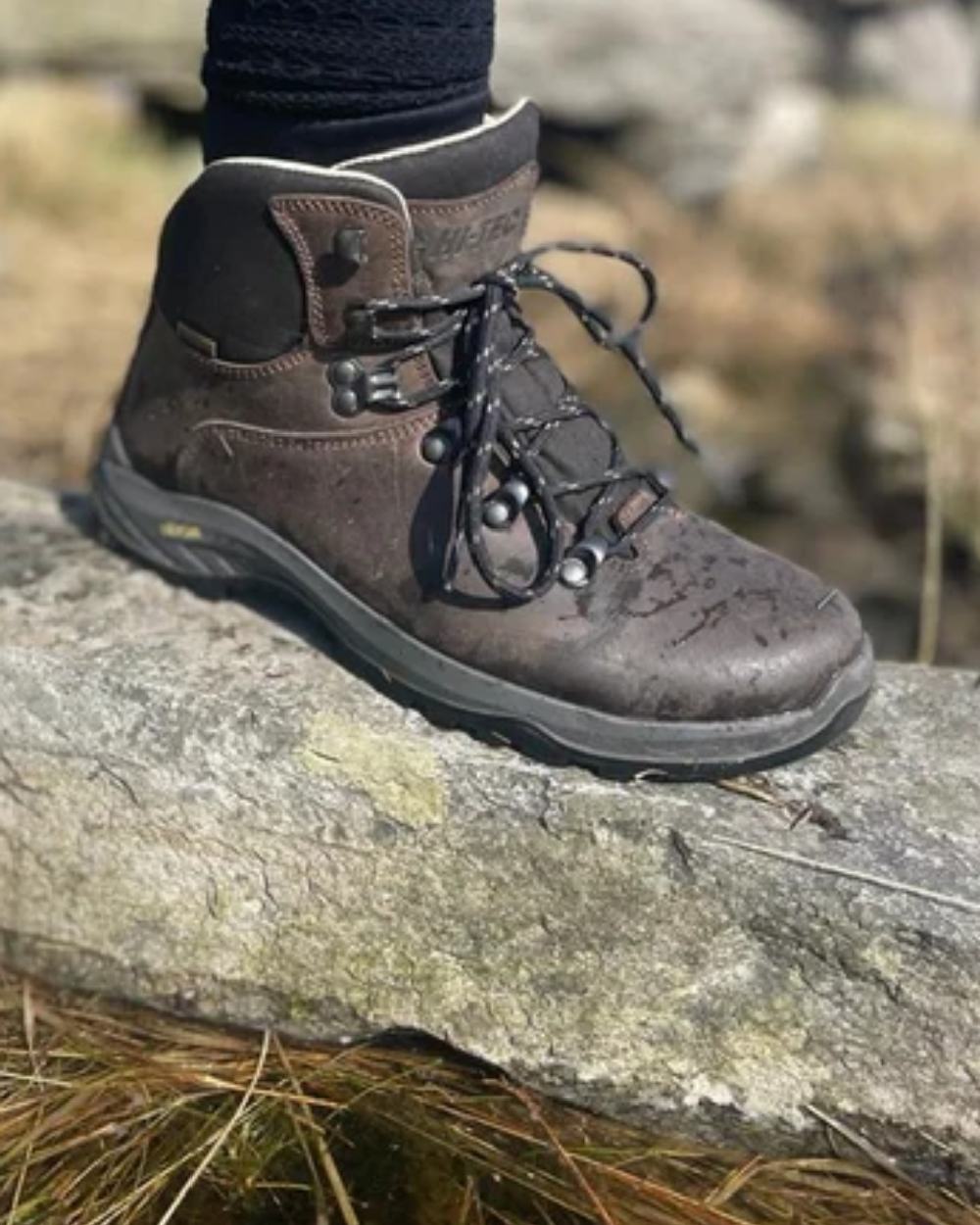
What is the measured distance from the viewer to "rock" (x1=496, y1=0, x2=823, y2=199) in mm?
5570

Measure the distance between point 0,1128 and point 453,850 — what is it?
0.43 m

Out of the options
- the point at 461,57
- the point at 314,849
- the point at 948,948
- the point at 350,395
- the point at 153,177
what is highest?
the point at 461,57

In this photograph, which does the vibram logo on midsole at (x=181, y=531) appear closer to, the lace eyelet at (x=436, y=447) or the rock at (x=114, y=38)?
the lace eyelet at (x=436, y=447)

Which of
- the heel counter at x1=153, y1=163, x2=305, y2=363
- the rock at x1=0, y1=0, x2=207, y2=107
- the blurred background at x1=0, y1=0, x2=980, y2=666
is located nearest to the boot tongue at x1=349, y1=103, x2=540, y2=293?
the heel counter at x1=153, y1=163, x2=305, y2=363

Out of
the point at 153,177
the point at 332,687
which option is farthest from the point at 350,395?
the point at 153,177

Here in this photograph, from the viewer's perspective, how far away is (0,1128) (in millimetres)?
1444

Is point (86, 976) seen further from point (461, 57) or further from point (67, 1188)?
point (461, 57)

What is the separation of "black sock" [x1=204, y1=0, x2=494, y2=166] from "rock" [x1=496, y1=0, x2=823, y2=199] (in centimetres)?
410

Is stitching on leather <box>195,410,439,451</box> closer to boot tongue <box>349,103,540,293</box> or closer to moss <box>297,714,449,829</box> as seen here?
boot tongue <box>349,103,540,293</box>

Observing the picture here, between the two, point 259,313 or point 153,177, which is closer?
point 259,313

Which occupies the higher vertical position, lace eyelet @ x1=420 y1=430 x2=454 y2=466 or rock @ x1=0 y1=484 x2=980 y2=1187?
lace eyelet @ x1=420 y1=430 x2=454 y2=466

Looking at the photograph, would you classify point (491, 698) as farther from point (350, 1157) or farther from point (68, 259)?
point (68, 259)

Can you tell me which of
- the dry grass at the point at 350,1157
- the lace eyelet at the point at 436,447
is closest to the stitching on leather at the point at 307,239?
the lace eyelet at the point at 436,447

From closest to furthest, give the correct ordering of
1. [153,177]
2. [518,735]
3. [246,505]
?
[518,735] → [246,505] → [153,177]
